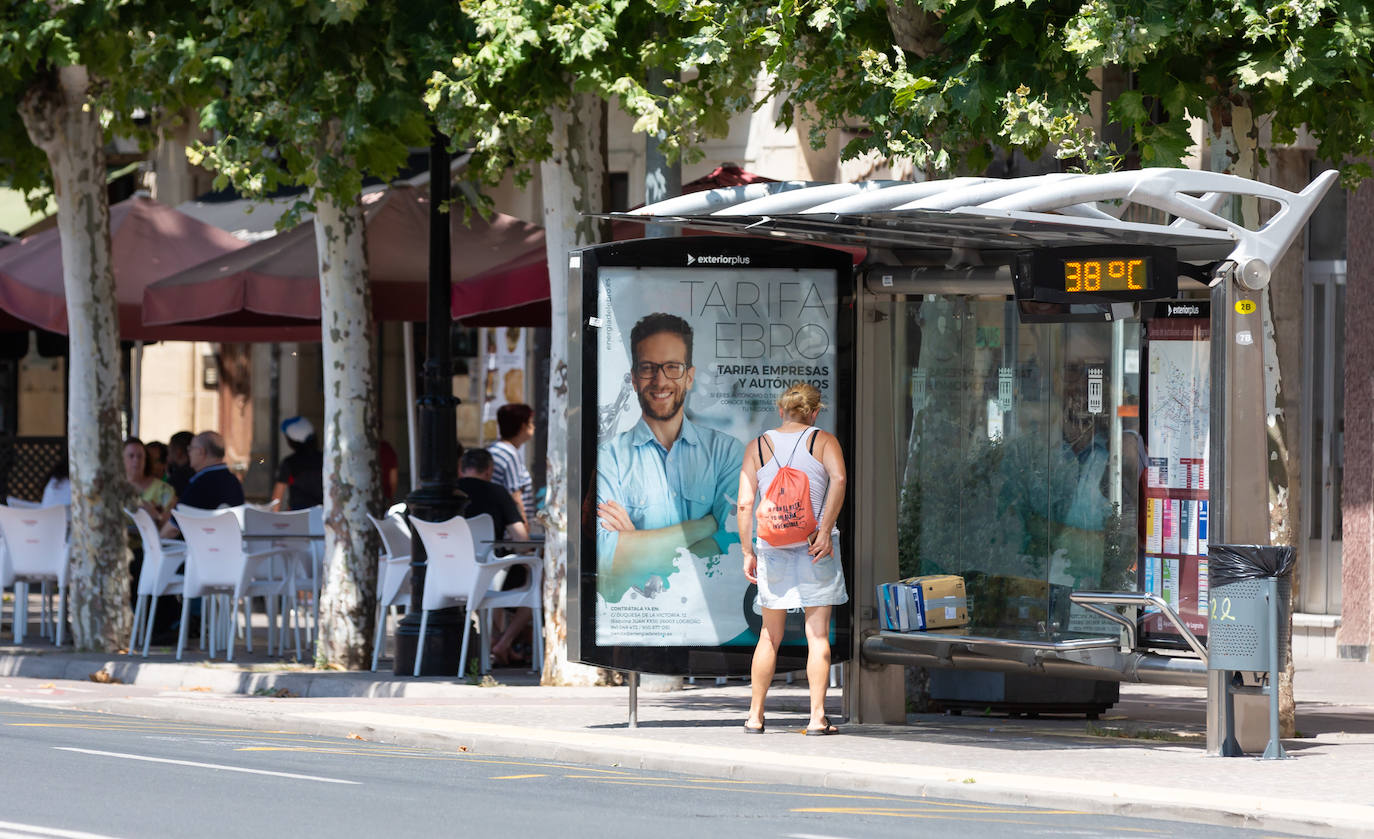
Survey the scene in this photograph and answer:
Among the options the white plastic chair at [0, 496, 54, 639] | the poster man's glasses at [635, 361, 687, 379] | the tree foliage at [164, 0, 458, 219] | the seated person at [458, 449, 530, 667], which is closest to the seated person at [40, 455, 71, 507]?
the white plastic chair at [0, 496, 54, 639]

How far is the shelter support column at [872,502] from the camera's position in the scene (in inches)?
491

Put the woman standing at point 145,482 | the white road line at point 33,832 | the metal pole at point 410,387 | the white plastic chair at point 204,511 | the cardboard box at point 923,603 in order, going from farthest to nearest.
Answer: the metal pole at point 410,387 < the woman standing at point 145,482 < the white plastic chair at point 204,511 < the cardboard box at point 923,603 < the white road line at point 33,832

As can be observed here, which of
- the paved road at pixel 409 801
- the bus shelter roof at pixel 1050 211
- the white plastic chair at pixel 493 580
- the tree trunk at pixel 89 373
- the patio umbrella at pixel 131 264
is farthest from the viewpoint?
the patio umbrella at pixel 131 264

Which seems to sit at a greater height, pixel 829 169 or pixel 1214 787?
pixel 829 169

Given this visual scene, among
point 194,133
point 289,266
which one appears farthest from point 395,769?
point 194,133

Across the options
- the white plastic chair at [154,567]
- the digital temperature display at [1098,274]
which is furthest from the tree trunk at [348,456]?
the digital temperature display at [1098,274]

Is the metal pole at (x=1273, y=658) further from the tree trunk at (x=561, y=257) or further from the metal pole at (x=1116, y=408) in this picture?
the tree trunk at (x=561, y=257)

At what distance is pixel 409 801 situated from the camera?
946 centimetres

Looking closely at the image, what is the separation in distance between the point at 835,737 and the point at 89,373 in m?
8.36

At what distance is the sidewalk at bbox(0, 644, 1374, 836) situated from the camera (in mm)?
9805

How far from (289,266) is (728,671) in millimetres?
6828

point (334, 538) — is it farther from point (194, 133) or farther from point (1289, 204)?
point (194, 133)

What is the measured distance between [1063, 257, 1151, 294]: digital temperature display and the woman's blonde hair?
1490 millimetres

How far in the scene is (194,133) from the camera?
1112 inches
